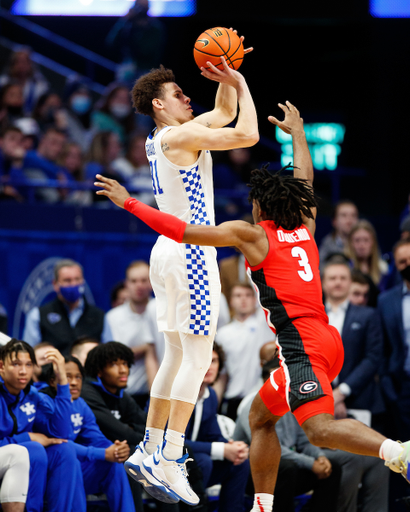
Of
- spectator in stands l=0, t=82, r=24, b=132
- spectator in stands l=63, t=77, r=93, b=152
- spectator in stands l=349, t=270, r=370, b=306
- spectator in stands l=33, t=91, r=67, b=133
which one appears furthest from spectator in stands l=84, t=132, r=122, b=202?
spectator in stands l=349, t=270, r=370, b=306

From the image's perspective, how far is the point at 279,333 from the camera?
520 centimetres

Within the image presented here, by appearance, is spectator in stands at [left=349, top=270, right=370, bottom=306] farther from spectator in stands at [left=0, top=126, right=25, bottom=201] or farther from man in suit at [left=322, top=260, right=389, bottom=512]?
spectator in stands at [left=0, top=126, right=25, bottom=201]

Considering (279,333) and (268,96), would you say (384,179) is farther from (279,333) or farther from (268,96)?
(279,333)

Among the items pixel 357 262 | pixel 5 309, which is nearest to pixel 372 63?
pixel 357 262

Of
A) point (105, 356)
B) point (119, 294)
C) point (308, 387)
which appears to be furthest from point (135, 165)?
point (308, 387)

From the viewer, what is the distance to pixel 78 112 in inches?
530

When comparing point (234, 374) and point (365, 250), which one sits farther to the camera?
point (365, 250)

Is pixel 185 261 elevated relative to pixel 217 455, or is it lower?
elevated

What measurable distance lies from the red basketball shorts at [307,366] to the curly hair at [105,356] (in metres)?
2.07

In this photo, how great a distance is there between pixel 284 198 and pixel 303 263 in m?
0.47

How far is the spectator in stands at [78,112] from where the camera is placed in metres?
13.0

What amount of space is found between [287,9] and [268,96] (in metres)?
1.94

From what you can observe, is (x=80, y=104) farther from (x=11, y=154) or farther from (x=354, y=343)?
(x=354, y=343)

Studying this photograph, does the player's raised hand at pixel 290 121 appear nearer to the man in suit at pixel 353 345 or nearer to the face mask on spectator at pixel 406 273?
the man in suit at pixel 353 345
